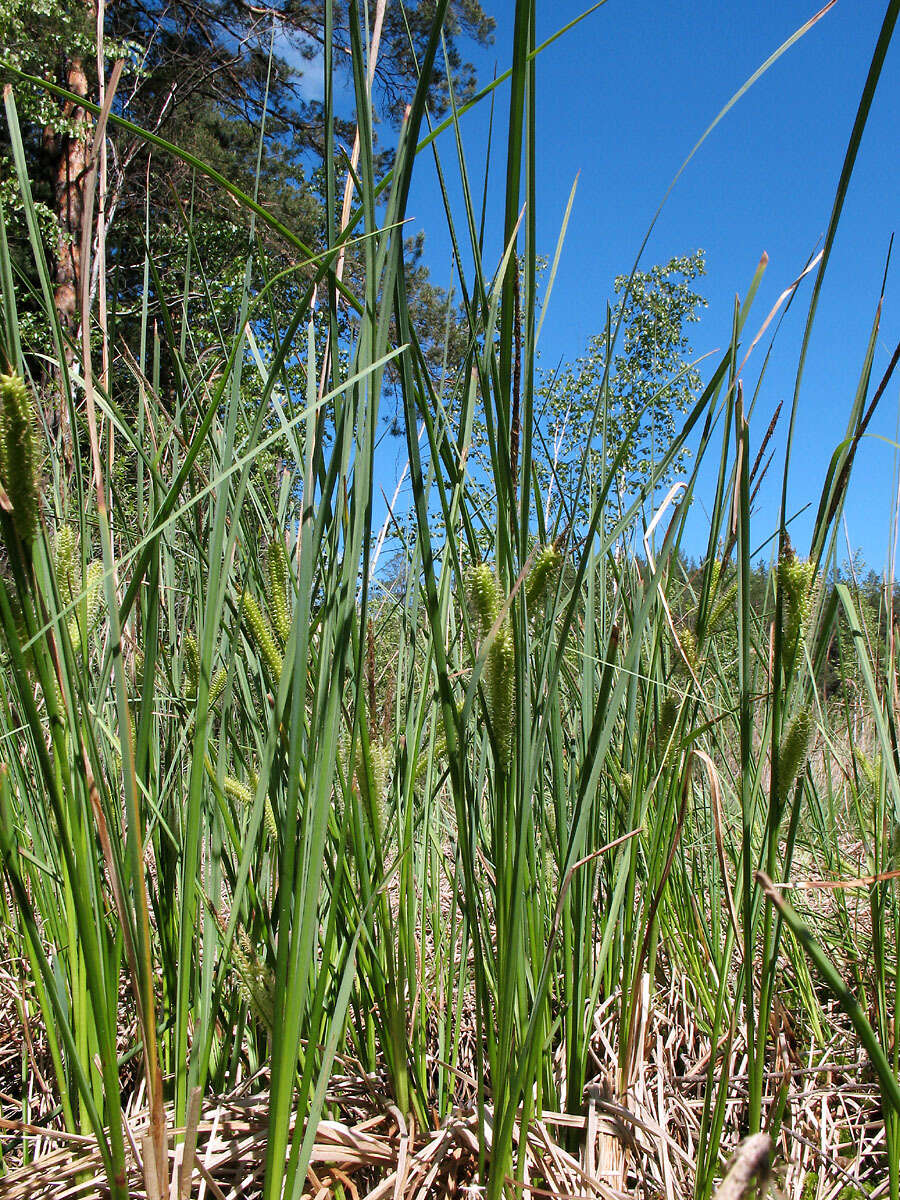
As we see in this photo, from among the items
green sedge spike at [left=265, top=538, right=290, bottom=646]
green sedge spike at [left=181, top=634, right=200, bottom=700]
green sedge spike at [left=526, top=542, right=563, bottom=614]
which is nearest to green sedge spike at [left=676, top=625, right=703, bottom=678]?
green sedge spike at [left=526, top=542, right=563, bottom=614]

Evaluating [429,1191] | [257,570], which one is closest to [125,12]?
[257,570]

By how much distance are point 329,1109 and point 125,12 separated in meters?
10.00

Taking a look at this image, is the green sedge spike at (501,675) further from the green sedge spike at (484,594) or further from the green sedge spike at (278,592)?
the green sedge spike at (278,592)

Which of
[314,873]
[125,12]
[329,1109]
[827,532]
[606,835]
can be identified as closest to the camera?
[314,873]

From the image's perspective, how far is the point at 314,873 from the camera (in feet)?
1.44

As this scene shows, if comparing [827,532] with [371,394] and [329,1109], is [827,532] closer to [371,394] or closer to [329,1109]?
[371,394]

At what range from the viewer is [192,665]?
0.75 meters

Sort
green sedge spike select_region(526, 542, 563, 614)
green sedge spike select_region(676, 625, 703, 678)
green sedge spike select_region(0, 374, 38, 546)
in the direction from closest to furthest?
green sedge spike select_region(0, 374, 38, 546), green sedge spike select_region(526, 542, 563, 614), green sedge spike select_region(676, 625, 703, 678)

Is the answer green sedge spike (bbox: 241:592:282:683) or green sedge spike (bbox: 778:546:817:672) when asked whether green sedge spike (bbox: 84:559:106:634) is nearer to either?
green sedge spike (bbox: 241:592:282:683)

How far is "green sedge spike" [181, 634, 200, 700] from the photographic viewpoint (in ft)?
2.26

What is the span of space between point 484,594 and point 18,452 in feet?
0.88

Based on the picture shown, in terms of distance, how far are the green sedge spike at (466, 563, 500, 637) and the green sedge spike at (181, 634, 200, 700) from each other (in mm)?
323

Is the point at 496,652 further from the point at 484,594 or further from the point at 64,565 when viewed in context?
Answer: the point at 64,565

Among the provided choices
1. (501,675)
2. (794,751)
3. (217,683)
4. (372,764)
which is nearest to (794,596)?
(794,751)
